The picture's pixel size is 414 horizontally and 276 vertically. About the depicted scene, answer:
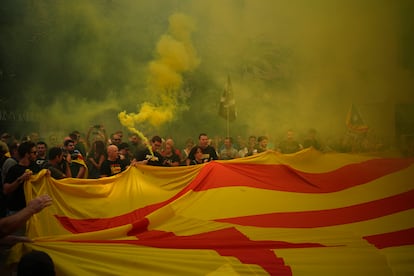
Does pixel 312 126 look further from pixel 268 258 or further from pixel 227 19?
pixel 268 258

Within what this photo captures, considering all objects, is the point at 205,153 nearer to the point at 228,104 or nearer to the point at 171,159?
the point at 171,159

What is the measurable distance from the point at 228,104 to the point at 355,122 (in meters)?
3.49

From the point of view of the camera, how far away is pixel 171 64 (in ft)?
36.8

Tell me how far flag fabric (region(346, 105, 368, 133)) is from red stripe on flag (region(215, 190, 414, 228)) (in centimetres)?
394

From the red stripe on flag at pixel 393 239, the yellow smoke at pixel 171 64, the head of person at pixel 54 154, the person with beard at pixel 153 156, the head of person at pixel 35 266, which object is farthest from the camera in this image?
the yellow smoke at pixel 171 64

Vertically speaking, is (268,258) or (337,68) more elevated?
(337,68)

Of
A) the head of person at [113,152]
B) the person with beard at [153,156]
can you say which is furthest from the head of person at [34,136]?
the head of person at [113,152]

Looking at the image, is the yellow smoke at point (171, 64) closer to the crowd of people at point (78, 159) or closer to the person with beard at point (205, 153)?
the crowd of people at point (78, 159)

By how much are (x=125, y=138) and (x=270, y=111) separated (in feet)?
12.0

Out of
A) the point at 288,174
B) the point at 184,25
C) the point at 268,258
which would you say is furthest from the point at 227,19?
the point at 268,258

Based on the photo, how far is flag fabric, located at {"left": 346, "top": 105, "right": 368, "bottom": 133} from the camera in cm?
779

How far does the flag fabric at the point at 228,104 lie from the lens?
1052cm

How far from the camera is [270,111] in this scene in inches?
440

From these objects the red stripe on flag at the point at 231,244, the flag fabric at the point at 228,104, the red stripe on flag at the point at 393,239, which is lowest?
the red stripe on flag at the point at 393,239
